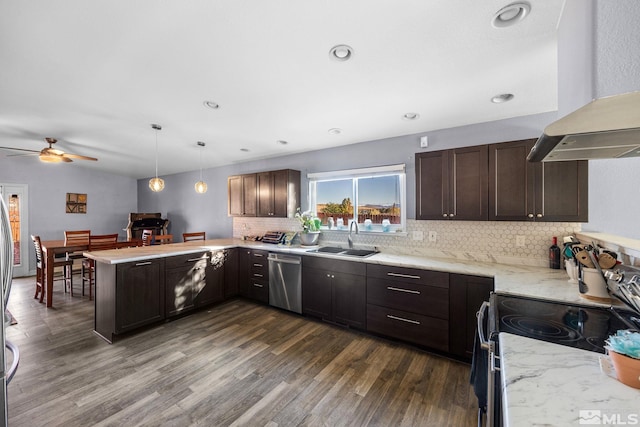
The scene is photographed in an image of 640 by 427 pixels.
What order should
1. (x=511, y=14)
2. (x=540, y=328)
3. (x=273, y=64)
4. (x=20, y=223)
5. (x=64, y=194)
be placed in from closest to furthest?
1. (x=540, y=328)
2. (x=511, y=14)
3. (x=273, y=64)
4. (x=20, y=223)
5. (x=64, y=194)

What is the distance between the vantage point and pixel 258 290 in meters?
3.86

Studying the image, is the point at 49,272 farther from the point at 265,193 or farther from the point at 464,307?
the point at 464,307

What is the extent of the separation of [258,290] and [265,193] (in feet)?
5.16

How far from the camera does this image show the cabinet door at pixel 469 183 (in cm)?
241

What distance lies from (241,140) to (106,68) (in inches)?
72.2

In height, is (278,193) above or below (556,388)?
above

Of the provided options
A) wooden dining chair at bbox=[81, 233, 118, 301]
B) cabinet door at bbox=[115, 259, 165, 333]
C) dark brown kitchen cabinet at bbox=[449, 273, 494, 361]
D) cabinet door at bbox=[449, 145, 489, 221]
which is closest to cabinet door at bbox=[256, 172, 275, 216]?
cabinet door at bbox=[115, 259, 165, 333]

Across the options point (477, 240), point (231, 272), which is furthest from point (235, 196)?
point (477, 240)

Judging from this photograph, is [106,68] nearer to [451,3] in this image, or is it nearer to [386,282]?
[451,3]

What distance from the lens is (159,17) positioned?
158cm

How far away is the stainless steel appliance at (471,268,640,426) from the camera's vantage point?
3.70ft

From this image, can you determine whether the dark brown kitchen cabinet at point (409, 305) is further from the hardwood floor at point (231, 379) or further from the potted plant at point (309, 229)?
the potted plant at point (309, 229)

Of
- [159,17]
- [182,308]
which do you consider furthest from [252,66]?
[182,308]

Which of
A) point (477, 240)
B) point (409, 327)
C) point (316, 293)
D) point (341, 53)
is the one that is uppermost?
point (341, 53)
